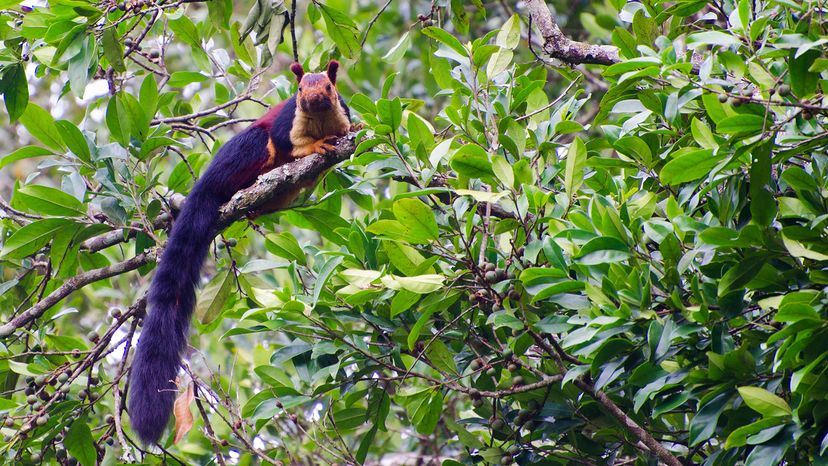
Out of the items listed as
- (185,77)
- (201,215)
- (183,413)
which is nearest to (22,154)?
(201,215)

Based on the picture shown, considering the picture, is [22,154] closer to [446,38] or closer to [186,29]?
[186,29]

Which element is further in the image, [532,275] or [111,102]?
[111,102]

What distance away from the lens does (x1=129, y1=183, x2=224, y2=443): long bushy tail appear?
3305 millimetres

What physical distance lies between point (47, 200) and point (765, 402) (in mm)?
2881

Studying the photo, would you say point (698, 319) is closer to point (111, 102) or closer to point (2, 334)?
point (111, 102)

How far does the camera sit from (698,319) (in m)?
2.19

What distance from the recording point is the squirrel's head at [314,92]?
13.7ft

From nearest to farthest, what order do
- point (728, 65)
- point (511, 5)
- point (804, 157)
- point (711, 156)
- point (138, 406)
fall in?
point (711, 156) < point (728, 65) < point (804, 157) < point (138, 406) < point (511, 5)

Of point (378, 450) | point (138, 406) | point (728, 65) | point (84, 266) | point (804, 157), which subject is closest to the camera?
point (728, 65)

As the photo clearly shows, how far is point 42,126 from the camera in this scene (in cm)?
348

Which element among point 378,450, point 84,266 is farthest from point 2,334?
point 378,450

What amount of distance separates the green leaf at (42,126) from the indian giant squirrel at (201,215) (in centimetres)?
65

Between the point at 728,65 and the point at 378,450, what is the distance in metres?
3.44

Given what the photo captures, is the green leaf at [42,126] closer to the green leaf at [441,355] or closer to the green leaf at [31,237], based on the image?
the green leaf at [31,237]
